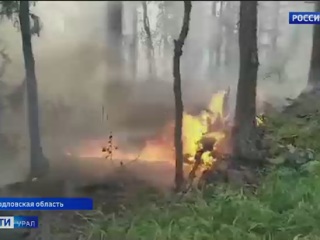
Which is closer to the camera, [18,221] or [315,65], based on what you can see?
[18,221]

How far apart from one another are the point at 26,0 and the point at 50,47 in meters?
0.22

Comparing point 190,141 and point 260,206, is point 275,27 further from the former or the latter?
point 260,206

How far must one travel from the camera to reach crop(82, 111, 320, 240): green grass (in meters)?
2.17

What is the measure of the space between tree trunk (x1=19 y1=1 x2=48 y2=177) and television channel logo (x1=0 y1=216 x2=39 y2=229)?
6.8 inches

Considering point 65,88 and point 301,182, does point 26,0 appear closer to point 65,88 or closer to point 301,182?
point 65,88

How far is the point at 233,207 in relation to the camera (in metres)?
2.25

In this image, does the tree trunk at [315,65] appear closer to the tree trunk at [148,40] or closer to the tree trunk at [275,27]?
the tree trunk at [275,27]

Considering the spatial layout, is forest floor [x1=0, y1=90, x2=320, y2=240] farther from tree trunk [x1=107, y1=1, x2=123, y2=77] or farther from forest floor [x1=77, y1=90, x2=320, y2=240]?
tree trunk [x1=107, y1=1, x2=123, y2=77]

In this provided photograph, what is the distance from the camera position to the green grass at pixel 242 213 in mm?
2166

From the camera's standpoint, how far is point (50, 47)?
222 centimetres

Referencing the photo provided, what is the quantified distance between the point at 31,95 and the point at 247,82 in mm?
847

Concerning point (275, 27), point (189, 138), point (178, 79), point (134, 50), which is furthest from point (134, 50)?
point (275, 27)

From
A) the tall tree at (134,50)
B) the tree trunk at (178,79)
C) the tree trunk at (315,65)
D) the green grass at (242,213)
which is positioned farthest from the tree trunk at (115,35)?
the tree trunk at (315,65)

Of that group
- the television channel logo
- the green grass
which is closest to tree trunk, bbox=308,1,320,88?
the green grass
